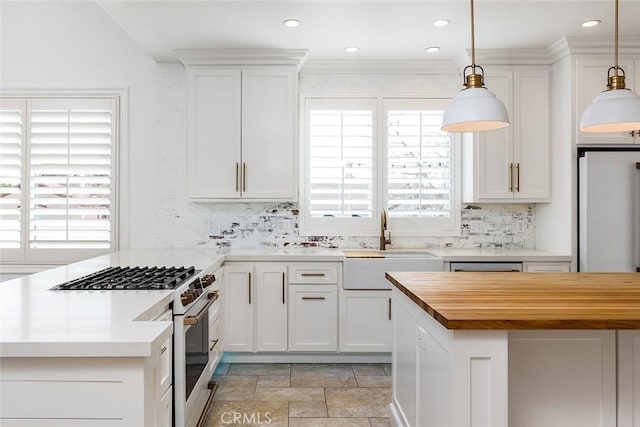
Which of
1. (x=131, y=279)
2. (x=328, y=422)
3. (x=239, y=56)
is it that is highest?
(x=239, y=56)

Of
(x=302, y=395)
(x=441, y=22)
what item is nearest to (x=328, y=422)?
(x=302, y=395)

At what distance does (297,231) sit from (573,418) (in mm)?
2759

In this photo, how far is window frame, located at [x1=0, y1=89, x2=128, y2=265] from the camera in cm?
405

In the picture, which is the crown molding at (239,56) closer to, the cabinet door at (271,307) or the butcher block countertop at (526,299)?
the cabinet door at (271,307)

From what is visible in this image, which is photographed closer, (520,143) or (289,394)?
(289,394)

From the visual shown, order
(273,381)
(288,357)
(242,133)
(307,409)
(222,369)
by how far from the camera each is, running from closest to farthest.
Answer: (307,409)
(273,381)
(222,369)
(288,357)
(242,133)

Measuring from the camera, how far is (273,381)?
3.32 m

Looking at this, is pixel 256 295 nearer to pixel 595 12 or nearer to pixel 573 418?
pixel 573 418

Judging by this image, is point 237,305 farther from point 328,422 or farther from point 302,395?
point 328,422

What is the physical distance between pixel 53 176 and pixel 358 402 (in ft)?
11.0

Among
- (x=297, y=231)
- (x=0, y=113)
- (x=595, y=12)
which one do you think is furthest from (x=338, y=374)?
(x=0, y=113)

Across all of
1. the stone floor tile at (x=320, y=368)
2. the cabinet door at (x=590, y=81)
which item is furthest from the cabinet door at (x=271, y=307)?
the cabinet door at (x=590, y=81)

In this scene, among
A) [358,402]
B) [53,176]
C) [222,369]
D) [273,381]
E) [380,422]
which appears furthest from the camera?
[53,176]

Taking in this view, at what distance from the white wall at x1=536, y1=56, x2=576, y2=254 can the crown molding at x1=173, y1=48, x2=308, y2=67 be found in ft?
7.13
